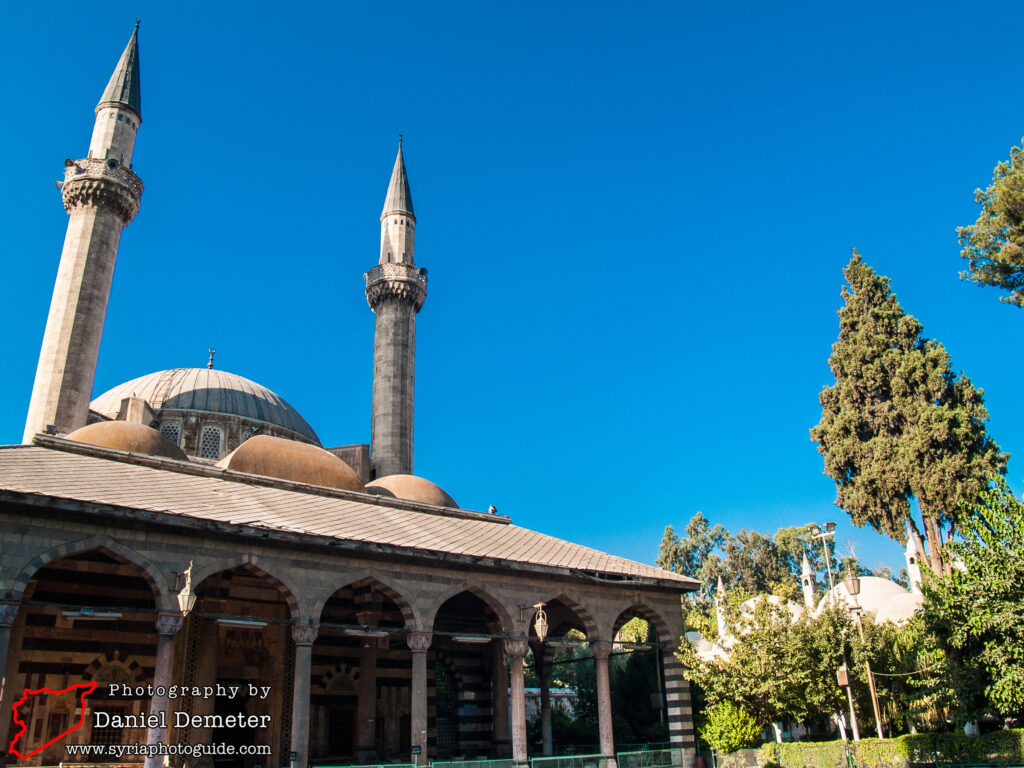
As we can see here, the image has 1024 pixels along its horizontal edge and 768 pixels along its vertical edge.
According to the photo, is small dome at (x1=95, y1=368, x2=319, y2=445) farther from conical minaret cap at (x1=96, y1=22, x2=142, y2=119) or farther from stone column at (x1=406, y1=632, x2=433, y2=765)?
stone column at (x1=406, y1=632, x2=433, y2=765)

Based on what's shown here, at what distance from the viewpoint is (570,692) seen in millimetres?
53750

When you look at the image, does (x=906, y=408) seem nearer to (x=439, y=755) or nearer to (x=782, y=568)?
(x=439, y=755)

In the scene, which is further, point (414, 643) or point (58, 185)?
point (58, 185)

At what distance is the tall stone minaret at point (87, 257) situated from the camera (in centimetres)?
2842

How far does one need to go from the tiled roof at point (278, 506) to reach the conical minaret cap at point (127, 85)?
A: 1979 cm

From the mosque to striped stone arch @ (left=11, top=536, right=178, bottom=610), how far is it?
0.04m

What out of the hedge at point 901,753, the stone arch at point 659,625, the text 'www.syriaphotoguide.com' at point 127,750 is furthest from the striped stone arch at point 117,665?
the hedge at point 901,753

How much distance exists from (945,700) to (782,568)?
55105mm

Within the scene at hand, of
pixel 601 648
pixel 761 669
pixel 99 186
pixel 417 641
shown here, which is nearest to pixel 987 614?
pixel 761 669

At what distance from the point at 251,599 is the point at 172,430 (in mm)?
16719

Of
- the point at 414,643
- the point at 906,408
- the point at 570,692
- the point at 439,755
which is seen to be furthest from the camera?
the point at 570,692

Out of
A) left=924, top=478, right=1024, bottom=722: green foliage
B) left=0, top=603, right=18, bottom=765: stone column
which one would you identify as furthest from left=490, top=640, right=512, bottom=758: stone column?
left=0, top=603, right=18, bottom=765: stone column

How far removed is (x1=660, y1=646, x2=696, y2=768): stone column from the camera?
22.2m

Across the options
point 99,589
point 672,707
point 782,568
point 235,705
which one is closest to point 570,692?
point 782,568
